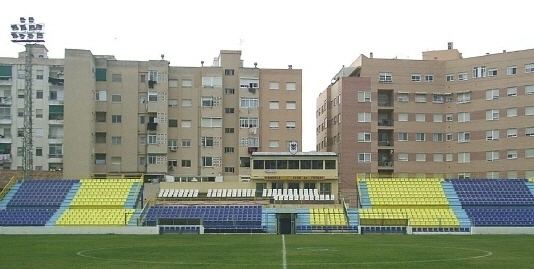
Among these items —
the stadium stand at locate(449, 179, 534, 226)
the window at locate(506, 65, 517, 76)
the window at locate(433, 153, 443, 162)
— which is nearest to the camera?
the stadium stand at locate(449, 179, 534, 226)

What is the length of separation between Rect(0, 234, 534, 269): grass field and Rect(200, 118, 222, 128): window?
54576mm

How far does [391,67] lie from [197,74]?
28.6 m

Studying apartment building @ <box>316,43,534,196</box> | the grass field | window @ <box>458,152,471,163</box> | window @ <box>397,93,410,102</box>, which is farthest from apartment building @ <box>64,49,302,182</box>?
the grass field

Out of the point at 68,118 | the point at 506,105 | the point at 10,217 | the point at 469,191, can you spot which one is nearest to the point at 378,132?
the point at 506,105

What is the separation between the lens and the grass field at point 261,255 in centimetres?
4072

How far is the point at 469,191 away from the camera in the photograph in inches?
3767

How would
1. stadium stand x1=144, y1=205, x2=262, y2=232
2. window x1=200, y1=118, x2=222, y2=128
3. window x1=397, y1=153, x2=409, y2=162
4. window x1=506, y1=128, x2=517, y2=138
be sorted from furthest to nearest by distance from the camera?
window x1=397, y1=153, x2=409, y2=162, window x1=200, y1=118, x2=222, y2=128, window x1=506, y1=128, x2=517, y2=138, stadium stand x1=144, y1=205, x2=262, y2=232

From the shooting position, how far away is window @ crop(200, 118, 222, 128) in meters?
117

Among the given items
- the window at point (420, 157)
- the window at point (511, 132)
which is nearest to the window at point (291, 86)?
the window at point (420, 157)

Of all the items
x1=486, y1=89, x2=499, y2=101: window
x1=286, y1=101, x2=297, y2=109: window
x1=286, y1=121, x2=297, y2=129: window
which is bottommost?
x1=286, y1=121, x2=297, y2=129: window

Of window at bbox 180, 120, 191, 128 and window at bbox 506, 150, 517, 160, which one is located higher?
window at bbox 180, 120, 191, 128

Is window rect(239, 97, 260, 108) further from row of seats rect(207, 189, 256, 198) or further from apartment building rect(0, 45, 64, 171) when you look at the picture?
apartment building rect(0, 45, 64, 171)

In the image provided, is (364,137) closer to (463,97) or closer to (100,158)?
(463,97)

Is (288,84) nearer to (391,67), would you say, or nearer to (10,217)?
(391,67)
